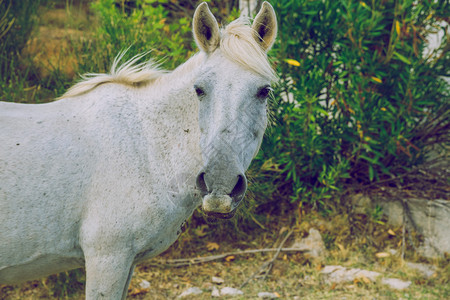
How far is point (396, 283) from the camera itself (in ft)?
13.0

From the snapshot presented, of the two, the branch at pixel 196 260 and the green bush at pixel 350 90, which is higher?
the green bush at pixel 350 90

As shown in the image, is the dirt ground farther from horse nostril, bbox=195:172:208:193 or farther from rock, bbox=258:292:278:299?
horse nostril, bbox=195:172:208:193

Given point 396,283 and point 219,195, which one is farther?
point 396,283

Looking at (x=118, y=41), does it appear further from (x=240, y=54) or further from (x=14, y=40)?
(x=240, y=54)

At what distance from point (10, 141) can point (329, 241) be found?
342cm

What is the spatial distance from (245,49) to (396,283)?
2.95m

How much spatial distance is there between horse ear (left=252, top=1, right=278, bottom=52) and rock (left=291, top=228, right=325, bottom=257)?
2840 millimetres

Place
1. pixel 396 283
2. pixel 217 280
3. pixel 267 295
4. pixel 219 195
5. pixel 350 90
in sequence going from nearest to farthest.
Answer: pixel 219 195, pixel 267 295, pixel 396 283, pixel 217 280, pixel 350 90

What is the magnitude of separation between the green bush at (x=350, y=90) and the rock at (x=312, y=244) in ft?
1.13

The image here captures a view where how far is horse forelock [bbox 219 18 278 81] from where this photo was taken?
6.70ft

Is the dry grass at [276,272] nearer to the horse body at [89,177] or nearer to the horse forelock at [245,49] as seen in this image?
the horse body at [89,177]

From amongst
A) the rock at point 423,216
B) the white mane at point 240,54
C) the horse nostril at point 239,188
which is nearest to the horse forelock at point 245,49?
the white mane at point 240,54

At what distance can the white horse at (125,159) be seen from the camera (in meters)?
2.04

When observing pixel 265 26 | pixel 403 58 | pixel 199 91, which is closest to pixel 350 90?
pixel 403 58
